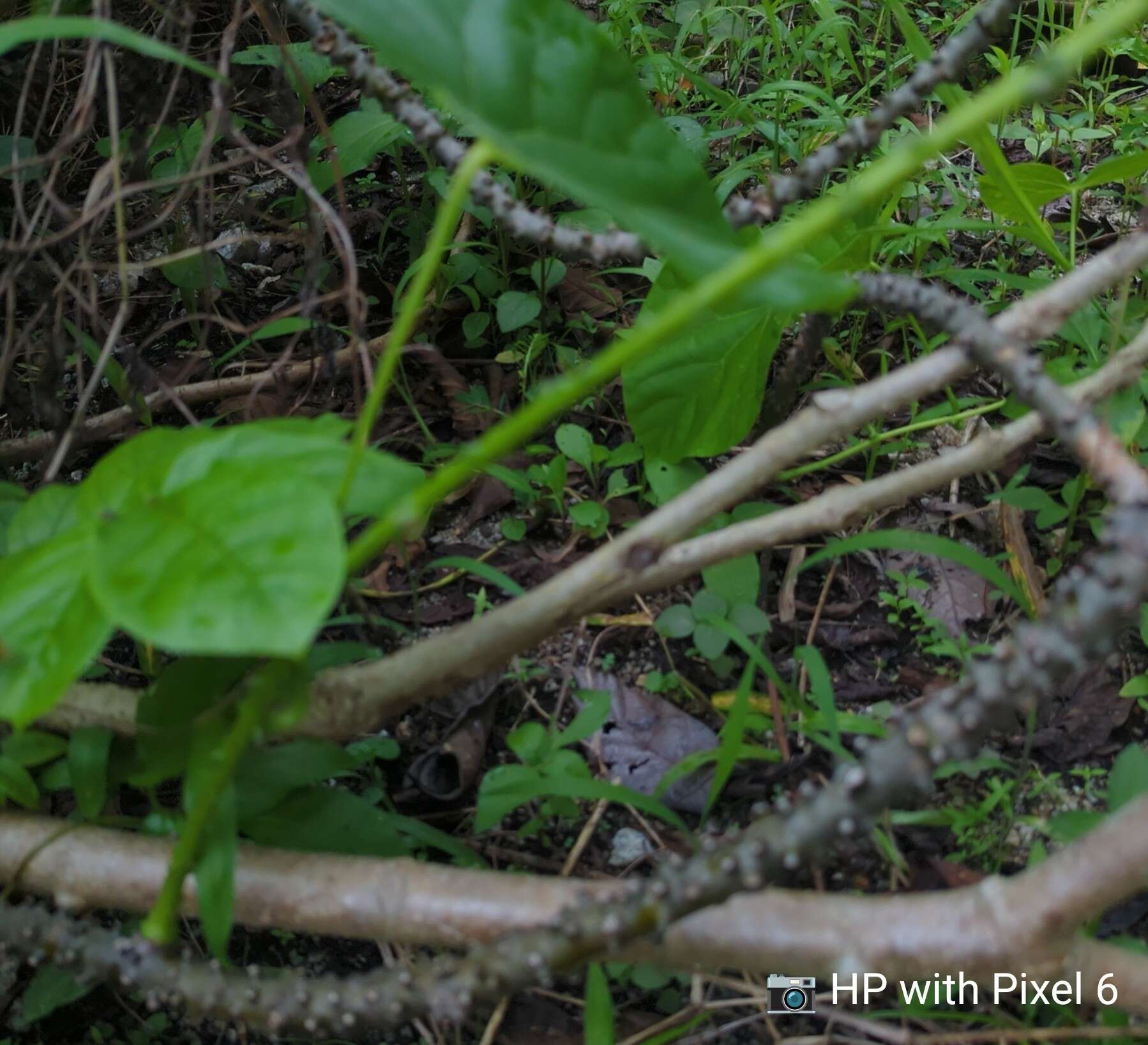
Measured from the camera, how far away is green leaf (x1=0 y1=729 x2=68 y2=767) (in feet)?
2.99

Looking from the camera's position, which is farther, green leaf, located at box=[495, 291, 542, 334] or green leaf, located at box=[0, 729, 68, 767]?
green leaf, located at box=[495, 291, 542, 334]

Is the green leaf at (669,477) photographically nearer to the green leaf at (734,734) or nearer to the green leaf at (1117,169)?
the green leaf at (734,734)

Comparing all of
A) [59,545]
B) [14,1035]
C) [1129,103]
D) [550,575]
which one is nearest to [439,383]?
[550,575]

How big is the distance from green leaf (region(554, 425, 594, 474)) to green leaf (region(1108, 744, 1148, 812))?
0.71 meters

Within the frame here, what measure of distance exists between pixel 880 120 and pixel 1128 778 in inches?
26.7

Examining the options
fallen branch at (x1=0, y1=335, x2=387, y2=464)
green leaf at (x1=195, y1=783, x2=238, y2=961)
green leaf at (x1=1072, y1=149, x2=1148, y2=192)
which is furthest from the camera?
fallen branch at (x1=0, y1=335, x2=387, y2=464)

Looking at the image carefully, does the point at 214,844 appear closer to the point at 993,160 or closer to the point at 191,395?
the point at 191,395

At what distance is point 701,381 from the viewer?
1.25 m

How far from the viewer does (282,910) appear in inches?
33.1

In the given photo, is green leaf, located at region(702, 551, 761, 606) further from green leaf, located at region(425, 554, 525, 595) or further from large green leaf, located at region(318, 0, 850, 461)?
large green leaf, located at region(318, 0, 850, 461)

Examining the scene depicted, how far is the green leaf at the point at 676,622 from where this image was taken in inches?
45.9

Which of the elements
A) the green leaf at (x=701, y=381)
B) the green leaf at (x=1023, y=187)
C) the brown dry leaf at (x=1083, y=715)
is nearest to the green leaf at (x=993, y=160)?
the green leaf at (x=1023, y=187)

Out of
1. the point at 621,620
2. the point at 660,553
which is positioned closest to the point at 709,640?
the point at 621,620

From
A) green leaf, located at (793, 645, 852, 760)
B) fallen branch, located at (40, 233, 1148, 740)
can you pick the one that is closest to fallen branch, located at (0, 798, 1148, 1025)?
fallen branch, located at (40, 233, 1148, 740)
